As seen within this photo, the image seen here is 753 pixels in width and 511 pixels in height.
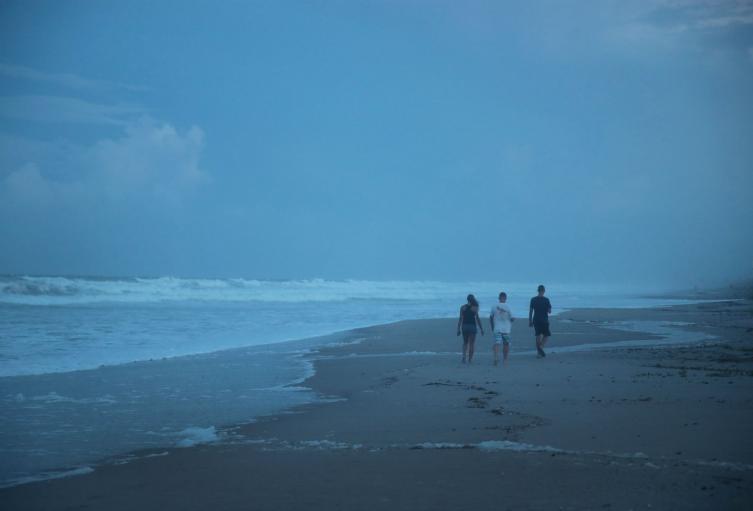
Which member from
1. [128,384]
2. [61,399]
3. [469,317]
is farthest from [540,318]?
[61,399]

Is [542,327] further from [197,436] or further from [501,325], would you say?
[197,436]

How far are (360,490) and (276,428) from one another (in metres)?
3.10

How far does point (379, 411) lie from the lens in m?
9.62

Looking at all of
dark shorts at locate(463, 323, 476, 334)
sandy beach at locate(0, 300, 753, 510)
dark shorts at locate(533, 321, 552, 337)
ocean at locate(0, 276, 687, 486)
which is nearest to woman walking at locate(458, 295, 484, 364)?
dark shorts at locate(463, 323, 476, 334)

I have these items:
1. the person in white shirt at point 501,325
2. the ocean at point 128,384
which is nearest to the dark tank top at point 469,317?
the person in white shirt at point 501,325

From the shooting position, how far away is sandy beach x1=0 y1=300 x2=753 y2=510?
213 inches

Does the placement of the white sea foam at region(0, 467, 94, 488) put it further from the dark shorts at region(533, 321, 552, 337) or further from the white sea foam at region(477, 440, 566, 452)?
the dark shorts at region(533, 321, 552, 337)

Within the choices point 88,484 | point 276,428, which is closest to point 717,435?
A: point 276,428

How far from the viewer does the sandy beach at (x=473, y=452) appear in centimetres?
541

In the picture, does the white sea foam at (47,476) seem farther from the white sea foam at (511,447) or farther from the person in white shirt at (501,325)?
the person in white shirt at (501,325)

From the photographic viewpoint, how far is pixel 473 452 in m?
6.83

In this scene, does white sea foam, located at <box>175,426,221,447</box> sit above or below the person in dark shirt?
below

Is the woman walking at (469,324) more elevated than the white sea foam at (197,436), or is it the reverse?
the woman walking at (469,324)

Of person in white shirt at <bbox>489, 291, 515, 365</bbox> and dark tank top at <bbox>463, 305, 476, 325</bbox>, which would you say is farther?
dark tank top at <bbox>463, 305, 476, 325</bbox>
